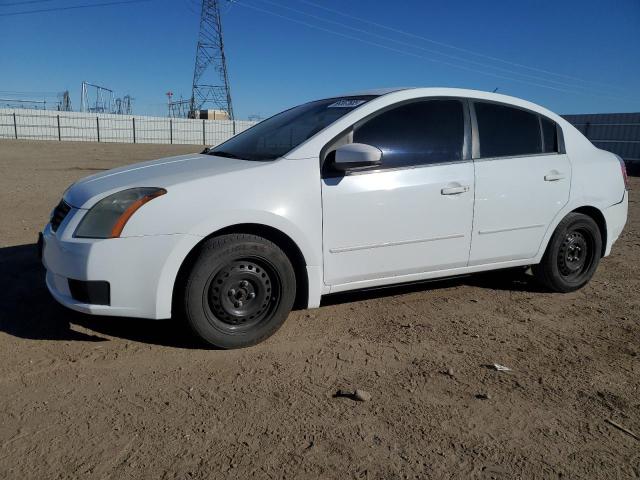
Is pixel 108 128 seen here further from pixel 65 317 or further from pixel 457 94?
pixel 457 94

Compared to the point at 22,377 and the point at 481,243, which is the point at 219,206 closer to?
the point at 22,377

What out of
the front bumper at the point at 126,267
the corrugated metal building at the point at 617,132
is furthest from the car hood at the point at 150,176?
the corrugated metal building at the point at 617,132

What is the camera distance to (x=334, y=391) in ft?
9.05

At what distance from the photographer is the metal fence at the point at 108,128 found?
33.8 meters

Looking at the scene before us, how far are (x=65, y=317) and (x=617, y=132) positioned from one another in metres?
25.1

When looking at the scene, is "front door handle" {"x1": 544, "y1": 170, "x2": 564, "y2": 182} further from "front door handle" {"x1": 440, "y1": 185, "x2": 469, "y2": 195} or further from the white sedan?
"front door handle" {"x1": 440, "y1": 185, "x2": 469, "y2": 195}

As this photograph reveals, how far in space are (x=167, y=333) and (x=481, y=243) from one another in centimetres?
239

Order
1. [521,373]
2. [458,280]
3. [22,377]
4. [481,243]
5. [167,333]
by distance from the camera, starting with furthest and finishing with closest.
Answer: [458,280] → [481,243] → [167,333] → [521,373] → [22,377]

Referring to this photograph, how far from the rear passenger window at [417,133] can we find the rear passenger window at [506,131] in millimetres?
212

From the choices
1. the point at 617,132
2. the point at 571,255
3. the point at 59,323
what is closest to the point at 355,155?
the point at 59,323

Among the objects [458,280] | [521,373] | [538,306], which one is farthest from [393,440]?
[458,280]

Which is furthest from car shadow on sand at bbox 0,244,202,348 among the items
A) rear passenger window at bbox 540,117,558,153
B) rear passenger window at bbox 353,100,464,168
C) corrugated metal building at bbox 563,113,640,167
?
corrugated metal building at bbox 563,113,640,167

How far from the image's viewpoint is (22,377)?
2.81m

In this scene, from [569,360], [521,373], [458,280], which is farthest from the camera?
[458,280]
